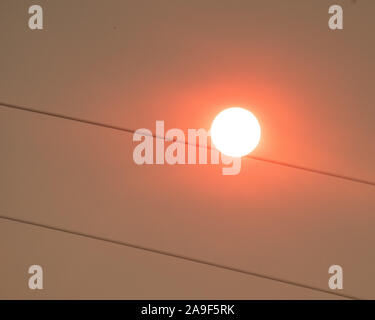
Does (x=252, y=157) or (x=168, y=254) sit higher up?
(x=252, y=157)

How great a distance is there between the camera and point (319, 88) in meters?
0.90

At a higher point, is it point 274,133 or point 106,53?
point 106,53

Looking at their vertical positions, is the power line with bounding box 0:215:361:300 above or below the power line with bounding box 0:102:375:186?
below

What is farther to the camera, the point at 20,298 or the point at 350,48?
the point at 20,298

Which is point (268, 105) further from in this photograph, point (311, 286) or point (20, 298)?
point (20, 298)

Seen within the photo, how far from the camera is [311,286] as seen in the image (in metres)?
0.97

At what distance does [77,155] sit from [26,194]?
127 mm

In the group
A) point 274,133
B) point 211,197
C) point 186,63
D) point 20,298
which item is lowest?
point 20,298

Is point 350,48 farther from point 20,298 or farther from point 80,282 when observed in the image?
point 20,298

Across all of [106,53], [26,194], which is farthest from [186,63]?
[26,194]

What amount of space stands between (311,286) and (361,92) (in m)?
0.37

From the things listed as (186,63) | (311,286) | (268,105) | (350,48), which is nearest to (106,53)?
(186,63)

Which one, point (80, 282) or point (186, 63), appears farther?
point (80, 282)

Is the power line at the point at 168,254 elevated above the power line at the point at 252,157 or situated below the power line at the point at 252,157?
below
